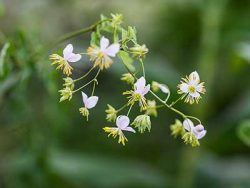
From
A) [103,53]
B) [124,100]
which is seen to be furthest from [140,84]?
[124,100]

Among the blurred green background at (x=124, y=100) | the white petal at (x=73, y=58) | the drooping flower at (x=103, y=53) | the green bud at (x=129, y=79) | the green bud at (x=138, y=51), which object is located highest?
the blurred green background at (x=124, y=100)

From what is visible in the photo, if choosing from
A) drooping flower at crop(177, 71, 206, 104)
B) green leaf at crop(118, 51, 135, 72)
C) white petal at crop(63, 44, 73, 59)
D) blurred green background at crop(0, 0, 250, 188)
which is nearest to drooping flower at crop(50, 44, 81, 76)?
white petal at crop(63, 44, 73, 59)

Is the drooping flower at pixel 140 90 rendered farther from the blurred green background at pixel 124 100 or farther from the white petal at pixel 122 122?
the blurred green background at pixel 124 100

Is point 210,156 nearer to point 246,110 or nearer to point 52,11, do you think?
point 246,110

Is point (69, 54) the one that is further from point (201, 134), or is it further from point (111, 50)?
point (201, 134)

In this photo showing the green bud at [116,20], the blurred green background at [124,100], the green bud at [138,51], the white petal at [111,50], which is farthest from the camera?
the blurred green background at [124,100]

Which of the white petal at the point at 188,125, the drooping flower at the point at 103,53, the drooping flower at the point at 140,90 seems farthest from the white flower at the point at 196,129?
the drooping flower at the point at 103,53
